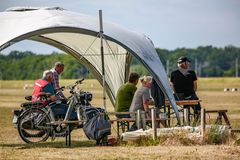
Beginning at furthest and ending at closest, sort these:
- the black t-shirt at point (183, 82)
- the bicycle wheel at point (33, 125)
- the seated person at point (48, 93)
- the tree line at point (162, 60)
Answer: the tree line at point (162, 60), the black t-shirt at point (183, 82), the seated person at point (48, 93), the bicycle wheel at point (33, 125)

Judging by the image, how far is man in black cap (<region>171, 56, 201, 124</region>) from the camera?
21625 mm

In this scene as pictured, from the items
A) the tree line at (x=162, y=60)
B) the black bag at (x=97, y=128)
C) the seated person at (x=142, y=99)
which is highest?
the tree line at (x=162, y=60)

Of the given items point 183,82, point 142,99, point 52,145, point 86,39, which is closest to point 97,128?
point 52,145

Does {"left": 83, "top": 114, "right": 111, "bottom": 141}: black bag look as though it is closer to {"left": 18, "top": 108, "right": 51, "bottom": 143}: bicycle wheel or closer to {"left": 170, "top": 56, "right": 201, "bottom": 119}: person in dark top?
{"left": 18, "top": 108, "right": 51, "bottom": 143}: bicycle wheel

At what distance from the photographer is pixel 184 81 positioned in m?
21.6

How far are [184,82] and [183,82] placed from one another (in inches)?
0.9

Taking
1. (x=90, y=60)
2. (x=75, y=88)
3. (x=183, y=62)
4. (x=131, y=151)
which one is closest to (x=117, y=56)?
(x=90, y=60)

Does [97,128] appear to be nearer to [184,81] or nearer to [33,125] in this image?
[33,125]

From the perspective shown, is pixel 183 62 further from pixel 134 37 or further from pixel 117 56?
pixel 117 56

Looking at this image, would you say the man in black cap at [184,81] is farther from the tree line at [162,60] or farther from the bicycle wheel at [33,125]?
the tree line at [162,60]

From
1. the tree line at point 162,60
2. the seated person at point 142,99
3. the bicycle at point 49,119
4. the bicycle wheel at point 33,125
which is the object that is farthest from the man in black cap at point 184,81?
the tree line at point 162,60

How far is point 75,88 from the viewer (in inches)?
782

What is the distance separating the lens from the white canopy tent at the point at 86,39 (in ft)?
65.0

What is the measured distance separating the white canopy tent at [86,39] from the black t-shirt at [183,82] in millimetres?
219
